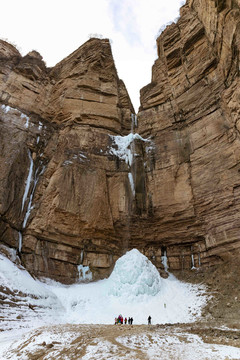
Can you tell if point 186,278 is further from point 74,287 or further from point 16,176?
point 16,176

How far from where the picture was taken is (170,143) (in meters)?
25.6

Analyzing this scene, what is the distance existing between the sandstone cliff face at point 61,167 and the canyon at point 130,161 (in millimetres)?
103

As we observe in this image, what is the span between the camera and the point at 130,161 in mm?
26828

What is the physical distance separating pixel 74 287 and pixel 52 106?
20.3 meters

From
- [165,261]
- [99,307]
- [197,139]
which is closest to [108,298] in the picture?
[99,307]

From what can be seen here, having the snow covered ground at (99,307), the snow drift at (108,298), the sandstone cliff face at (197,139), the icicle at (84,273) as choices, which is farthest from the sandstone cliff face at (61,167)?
the sandstone cliff face at (197,139)

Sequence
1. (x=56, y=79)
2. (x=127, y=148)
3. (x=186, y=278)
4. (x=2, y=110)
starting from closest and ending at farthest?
(x=186, y=278) → (x=2, y=110) → (x=127, y=148) → (x=56, y=79)

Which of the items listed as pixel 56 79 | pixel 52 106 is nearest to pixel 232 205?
pixel 52 106

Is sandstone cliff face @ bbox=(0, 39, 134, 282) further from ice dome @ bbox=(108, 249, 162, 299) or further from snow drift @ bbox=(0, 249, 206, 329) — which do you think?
ice dome @ bbox=(108, 249, 162, 299)

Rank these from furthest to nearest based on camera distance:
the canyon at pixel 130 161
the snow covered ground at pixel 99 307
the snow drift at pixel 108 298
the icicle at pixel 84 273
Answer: the icicle at pixel 84 273 < the canyon at pixel 130 161 < the snow drift at pixel 108 298 < the snow covered ground at pixel 99 307

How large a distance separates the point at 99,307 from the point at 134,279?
3.17m

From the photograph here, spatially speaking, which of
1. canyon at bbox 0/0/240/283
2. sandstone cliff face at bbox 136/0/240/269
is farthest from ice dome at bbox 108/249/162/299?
sandstone cliff face at bbox 136/0/240/269

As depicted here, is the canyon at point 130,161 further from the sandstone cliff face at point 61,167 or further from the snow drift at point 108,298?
the snow drift at point 108,298

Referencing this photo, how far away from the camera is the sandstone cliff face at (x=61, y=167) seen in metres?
20.5
